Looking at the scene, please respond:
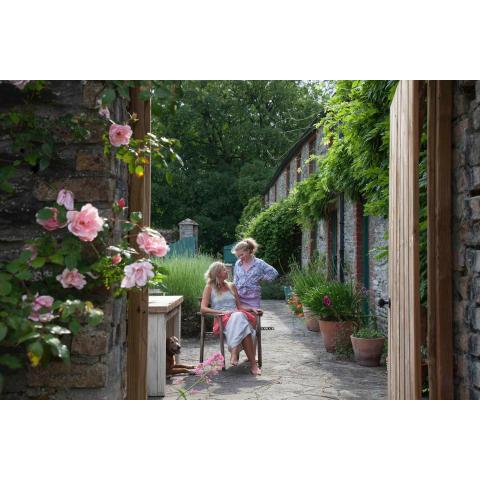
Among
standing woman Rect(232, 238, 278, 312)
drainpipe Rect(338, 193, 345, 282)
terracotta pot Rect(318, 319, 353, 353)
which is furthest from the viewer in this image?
drainpipe Rect(338, 193, 345, 282)

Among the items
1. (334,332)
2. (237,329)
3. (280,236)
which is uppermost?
(280,236)

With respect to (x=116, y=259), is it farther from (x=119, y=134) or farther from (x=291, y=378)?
(x=291, y=378)

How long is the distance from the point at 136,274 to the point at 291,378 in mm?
3480

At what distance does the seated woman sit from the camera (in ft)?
19.5

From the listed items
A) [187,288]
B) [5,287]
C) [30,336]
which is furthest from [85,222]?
[187,288]

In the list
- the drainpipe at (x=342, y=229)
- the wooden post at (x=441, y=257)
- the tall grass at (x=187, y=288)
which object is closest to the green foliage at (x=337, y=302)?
the tall grass at (x=187, y=288)

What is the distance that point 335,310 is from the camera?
7.16 metres

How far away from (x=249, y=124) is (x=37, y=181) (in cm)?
2682

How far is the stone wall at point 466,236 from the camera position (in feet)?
9.86

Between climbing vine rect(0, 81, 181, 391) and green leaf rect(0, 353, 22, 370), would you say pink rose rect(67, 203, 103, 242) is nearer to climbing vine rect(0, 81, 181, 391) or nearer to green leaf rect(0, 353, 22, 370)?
climbing vine rect(0, 81, 181, 391)

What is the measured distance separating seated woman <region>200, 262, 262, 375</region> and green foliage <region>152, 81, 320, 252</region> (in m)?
21.6

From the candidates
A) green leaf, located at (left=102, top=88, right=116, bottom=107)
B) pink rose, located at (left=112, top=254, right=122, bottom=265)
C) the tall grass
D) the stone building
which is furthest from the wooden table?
the tall grass

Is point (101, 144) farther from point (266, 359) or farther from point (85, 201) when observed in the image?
point (266, 359)
